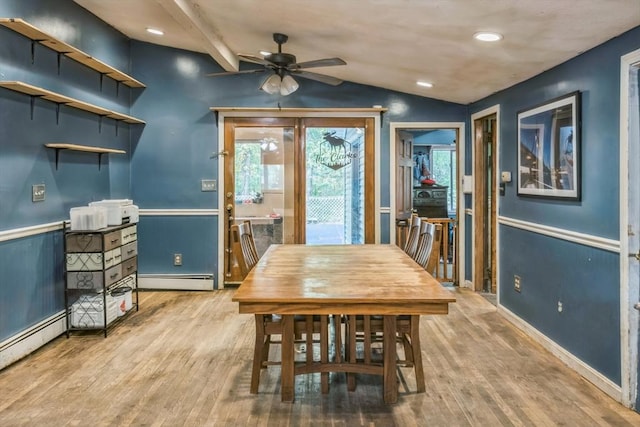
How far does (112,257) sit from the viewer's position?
3836mm

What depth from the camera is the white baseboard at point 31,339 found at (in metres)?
3.07

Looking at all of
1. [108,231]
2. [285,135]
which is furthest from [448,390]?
[285,135]

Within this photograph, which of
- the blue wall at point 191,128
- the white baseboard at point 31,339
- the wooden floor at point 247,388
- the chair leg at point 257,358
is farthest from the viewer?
the blue wall at point 191,128

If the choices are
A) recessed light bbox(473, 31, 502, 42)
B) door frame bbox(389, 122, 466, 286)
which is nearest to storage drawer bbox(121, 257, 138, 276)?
door frame bbox(389, 122, 466, 286)

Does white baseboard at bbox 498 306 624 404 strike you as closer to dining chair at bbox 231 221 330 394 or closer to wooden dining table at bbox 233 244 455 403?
wooden dining table at bbox 233 244 455 403

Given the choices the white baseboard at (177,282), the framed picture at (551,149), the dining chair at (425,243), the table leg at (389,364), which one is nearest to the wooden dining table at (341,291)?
the table leg at (389,364)

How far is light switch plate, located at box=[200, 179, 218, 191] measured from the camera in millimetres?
5320

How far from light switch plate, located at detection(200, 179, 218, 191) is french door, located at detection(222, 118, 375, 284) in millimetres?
130

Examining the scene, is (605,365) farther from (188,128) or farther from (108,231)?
(188,128)

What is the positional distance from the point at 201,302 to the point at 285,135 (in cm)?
217

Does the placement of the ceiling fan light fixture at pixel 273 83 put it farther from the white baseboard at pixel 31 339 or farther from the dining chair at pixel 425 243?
the white baseboard at pixel 31 339

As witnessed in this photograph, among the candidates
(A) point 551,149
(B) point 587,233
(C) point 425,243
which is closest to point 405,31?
(A) point 551,149

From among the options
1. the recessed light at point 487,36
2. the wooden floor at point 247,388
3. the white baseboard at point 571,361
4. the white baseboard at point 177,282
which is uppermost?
the recessed light at point 487,36

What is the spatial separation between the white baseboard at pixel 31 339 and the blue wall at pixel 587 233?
152 inches
